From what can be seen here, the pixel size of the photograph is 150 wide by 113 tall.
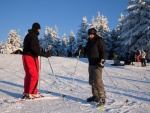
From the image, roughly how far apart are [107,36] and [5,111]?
50.5 meters

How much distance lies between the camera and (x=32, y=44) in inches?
291

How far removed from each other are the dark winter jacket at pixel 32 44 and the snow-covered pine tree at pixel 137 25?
31.8 metres

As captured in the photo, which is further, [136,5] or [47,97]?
[136,5]

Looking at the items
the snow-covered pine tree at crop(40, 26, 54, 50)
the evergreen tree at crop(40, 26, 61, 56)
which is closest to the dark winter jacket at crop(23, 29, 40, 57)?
the evergreen tree at crop(40, 26, 61, 56)

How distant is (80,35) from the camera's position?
2297 inches

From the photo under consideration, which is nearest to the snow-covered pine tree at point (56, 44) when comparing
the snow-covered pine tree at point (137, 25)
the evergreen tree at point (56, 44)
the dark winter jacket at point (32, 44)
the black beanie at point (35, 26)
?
the evergreen tree at point (56, 44)

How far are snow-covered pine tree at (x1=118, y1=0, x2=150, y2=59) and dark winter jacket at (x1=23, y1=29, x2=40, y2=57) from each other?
3182 centimetres

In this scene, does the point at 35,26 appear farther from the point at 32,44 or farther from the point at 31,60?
the point at 31,60

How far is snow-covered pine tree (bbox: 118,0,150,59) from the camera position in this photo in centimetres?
3853

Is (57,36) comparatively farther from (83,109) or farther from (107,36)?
(83,109)

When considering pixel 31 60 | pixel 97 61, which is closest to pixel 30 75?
pixel 31 60

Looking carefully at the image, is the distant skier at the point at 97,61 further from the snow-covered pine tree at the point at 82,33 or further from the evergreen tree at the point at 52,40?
the evergreen tree at the point at 52,40

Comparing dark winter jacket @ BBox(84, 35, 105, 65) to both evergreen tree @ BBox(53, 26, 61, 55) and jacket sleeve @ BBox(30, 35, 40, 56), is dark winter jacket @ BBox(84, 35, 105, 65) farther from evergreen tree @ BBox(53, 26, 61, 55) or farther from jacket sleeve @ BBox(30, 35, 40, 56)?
evergreen tree @ BBox(53, 26, 61, 55)

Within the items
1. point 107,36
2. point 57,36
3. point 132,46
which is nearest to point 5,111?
point 132,46
